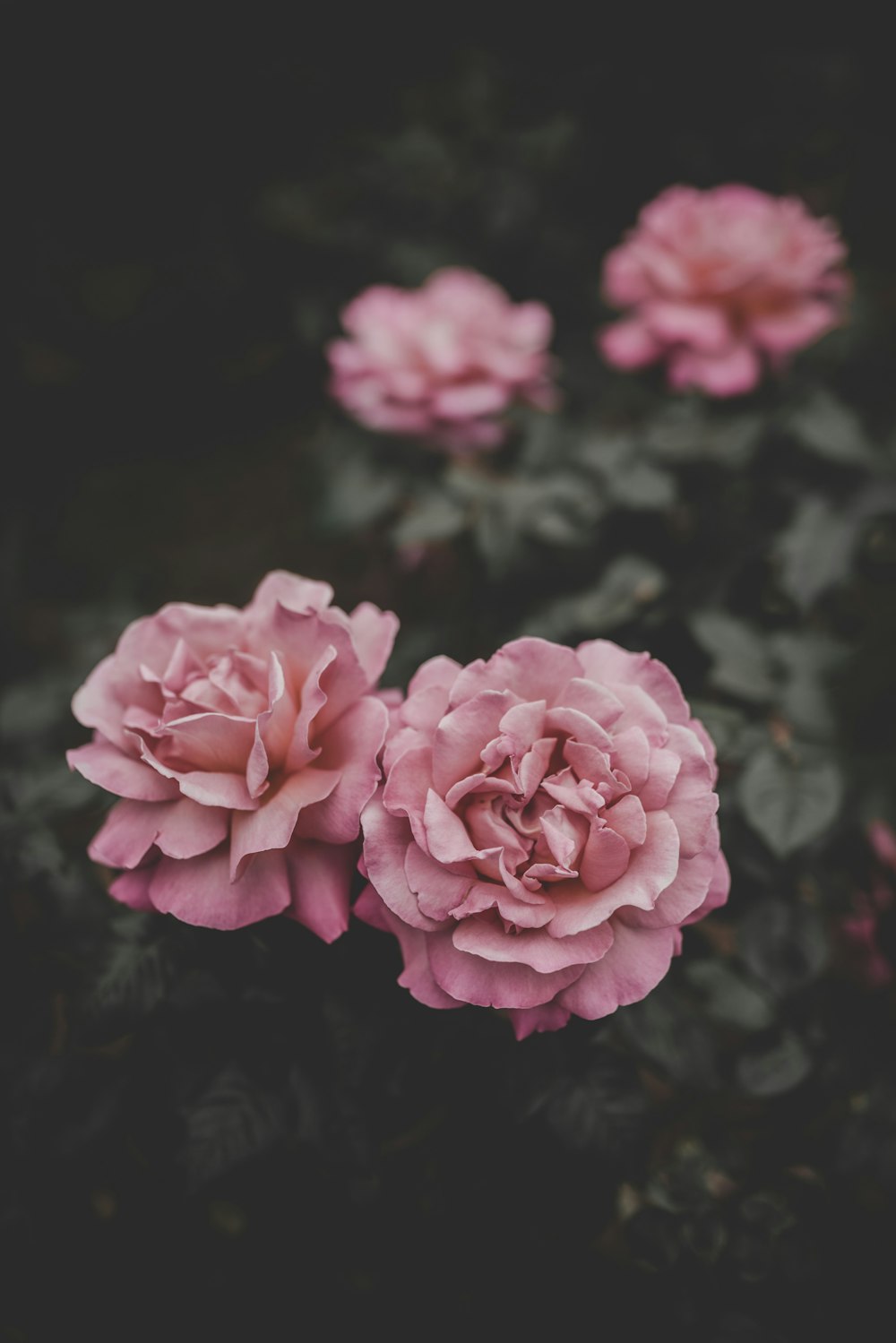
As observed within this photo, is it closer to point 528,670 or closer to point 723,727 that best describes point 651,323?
point 723,727

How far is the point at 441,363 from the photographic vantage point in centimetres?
129

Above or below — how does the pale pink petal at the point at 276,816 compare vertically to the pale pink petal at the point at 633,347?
below

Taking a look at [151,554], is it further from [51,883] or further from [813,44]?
[813,44]

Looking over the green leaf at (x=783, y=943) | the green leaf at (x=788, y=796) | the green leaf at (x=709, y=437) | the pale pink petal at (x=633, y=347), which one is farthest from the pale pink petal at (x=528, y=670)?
the pale pink petal at (x=633, y=347)

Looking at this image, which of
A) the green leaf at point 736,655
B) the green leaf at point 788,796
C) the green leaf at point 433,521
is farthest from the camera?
the green leaf at point 433,521

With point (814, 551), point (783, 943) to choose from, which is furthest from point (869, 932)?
point (814, 551)

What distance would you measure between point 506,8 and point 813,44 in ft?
2.78

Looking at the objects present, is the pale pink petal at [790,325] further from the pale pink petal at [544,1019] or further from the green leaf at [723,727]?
the pale pink petal at [544,1019]

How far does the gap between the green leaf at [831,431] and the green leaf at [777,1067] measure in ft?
2.43

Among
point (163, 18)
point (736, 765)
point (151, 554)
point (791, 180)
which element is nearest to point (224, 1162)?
point (736, 765)

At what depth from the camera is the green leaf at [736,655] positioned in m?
0.96

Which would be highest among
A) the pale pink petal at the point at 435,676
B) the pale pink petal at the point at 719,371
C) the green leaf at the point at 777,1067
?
the pale pink petal at the point at 719,371

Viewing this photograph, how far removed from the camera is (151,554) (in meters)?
2.44

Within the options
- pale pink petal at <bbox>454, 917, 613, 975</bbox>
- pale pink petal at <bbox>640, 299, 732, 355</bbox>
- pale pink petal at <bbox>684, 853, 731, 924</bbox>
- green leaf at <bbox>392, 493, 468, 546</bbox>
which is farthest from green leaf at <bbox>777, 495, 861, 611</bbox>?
pale pink petal at <bbox>454, 917, 613, 975</bbox>
